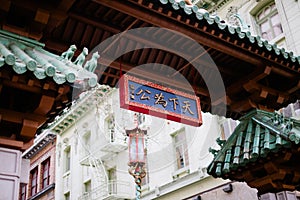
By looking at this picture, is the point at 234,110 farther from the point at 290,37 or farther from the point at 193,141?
the point at 193,141

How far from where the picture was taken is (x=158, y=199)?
62.5 ft

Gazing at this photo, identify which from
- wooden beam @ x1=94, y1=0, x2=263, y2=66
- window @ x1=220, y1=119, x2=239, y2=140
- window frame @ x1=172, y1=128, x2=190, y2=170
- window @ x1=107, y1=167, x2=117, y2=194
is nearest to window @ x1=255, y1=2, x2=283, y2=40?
window @ x1=220, y1=119, x2=239, y2=140

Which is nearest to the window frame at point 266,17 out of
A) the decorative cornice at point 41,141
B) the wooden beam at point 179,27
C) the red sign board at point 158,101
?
the wooden beam at point 179,27

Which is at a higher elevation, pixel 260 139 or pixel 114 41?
pixel 114 41

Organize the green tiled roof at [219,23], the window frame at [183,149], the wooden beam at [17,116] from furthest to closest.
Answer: the window frame at [183,149] → the green tiled roof at [219,23] → the wooden beam at [17,116]

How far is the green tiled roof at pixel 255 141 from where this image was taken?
19.0 ft

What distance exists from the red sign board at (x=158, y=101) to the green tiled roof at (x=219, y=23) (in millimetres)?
1387

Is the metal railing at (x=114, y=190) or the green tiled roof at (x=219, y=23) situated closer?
the green tiled roof at (x=219, y=23)

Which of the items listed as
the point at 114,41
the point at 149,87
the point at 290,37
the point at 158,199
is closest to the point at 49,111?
the point at 114,41

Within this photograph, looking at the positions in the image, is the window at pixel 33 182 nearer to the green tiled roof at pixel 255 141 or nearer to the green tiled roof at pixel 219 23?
the green tiled roof at pixel 255 141

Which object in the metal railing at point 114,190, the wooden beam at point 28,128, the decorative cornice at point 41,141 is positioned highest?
the decorative cornice at point 41,141

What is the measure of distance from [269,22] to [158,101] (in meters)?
10.7

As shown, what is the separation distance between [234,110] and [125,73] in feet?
7.39

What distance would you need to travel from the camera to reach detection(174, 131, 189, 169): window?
60.1 ft
